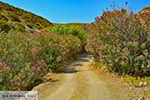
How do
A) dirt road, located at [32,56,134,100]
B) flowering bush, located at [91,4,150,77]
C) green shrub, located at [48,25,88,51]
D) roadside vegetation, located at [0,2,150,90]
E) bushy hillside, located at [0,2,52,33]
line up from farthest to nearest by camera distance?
bushy hillside, located at [0,2,52,33]
green shrub, located at [48,25,88,51]
flowering bush, located at [91,4,150,77]
roadside vegetation, located at [0,2,150,90]
dirt road, located at [32,56,134,100]

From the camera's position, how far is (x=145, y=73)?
12734mm

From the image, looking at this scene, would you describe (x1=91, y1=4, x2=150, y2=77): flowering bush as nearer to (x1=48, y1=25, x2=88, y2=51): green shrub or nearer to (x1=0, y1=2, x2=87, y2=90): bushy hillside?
(x1=0, y1=2, x2=87, y2=90): bushy hillside

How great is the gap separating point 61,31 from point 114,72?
1181 centimetres

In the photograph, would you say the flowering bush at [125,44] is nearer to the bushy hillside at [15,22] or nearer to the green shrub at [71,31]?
the green shrub at [71,31]

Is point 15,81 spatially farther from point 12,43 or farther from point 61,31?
point 61,31

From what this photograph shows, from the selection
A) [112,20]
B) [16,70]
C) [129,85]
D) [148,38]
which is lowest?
[129,85]

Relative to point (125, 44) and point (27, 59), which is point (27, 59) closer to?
point (27, 59)

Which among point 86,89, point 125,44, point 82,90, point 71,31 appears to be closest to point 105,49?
point 125,44

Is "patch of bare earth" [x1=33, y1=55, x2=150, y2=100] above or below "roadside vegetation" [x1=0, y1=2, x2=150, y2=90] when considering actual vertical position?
below

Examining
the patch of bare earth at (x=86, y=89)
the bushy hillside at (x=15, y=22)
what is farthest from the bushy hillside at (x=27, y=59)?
the bushy hillside at (x=15, y=22)

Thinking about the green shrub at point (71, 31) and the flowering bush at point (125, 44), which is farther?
the green shrub at point (71, 31)

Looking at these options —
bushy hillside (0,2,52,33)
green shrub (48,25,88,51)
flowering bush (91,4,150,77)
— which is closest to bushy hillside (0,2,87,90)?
flowering bush (91,4,150,77)

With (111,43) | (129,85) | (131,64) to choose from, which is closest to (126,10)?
(111,43)

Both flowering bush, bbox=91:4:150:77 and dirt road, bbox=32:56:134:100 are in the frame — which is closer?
dirt road, bbox=32:56:134:100
